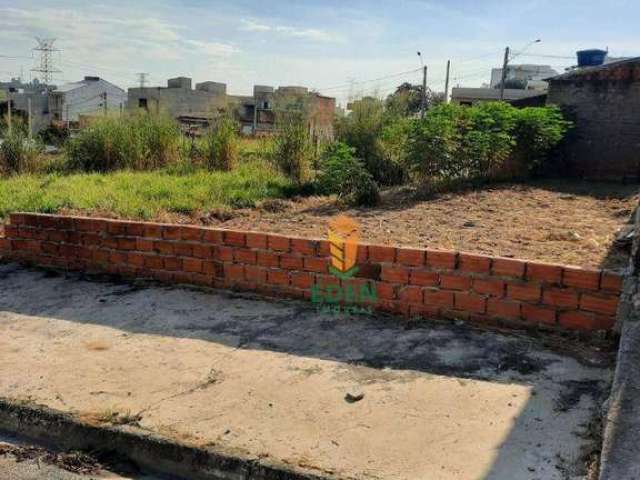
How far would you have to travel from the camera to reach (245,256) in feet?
12.6

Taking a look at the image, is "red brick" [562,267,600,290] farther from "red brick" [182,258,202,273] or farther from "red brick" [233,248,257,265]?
"red brick" [182,258,202,273]

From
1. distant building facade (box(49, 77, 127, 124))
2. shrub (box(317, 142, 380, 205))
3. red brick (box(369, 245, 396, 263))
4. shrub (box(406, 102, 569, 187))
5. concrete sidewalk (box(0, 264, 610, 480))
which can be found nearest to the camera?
concrete sidewalk (box(0, 264, 610, 480))

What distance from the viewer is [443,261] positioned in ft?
10.7

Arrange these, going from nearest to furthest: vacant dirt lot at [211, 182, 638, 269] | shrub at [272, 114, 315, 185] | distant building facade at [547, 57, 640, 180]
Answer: vacant dirt lot at [211, 182, 638, 269]
shrub at [272, 114, 315, 185]
distant building facade at [547, 57, 640, 180]

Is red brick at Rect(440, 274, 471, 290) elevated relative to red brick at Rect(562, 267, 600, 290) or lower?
lower

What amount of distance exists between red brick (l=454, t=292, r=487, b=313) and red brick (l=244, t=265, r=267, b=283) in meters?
1.30

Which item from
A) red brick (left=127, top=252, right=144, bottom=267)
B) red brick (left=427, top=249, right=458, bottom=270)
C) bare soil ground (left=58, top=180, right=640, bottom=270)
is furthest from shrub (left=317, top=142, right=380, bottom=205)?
red brick (left=427, top=249, right=458, bottom=270)

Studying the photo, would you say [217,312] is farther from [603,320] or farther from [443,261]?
[603,320]

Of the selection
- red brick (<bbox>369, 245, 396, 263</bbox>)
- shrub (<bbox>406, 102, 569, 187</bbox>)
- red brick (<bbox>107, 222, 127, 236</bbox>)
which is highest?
shrub (<bbox>406, 102, 569, 187</bbox>)

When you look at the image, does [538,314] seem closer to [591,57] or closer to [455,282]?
[455,282]

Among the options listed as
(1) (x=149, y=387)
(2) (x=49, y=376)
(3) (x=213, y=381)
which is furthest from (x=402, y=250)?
(2) (x=49, y=376)

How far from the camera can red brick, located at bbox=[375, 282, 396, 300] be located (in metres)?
3.44

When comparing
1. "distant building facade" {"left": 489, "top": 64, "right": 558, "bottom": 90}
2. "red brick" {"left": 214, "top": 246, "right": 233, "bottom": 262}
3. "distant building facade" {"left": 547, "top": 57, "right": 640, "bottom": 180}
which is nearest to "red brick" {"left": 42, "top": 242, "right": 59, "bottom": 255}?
"red brick" {"left": 214, "top": 246, "right": 233, "bottom": 262}

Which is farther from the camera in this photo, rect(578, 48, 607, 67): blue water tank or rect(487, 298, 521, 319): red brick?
rect(578, 48, 607, 67): blue water tank
